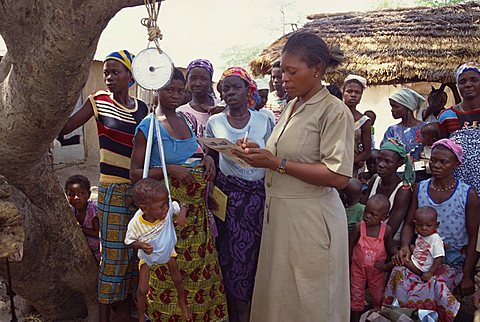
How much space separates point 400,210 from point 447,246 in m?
0.38

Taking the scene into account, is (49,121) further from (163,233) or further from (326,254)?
(326,254)

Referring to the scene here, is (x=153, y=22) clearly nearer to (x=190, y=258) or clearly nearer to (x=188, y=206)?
(x=188, y=206)

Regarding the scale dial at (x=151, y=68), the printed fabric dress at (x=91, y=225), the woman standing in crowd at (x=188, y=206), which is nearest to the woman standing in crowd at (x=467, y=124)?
the woman standing in crowd at (x=188, y=206)

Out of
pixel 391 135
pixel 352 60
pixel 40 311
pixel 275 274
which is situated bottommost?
pixel 40 311

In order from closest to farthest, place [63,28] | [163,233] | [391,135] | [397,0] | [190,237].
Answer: [63,28], [163,233], [190,237], [391,135], [397,0]

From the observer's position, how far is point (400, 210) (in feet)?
11.4

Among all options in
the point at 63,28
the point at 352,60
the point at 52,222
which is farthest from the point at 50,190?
the point at 352,60

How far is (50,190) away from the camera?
306 centimetres

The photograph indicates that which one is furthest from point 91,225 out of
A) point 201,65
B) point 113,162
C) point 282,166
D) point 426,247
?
point 426,247

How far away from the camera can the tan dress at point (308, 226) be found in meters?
2.45

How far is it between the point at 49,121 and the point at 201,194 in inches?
37.5

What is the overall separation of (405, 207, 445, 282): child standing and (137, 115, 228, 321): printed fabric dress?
4.16 feet

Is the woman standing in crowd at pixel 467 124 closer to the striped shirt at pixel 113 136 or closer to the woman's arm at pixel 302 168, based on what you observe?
the woman's arm at pixel 302 168

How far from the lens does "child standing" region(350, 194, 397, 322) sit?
332 cm
